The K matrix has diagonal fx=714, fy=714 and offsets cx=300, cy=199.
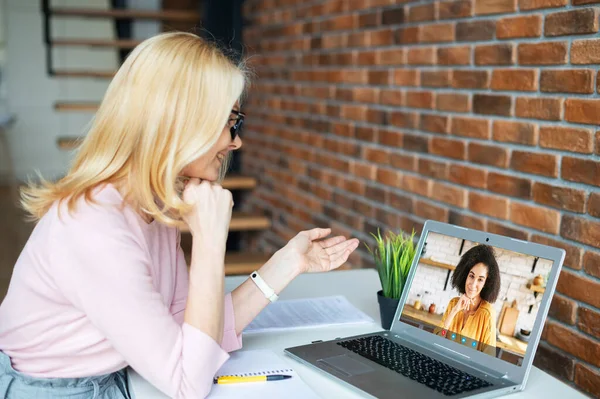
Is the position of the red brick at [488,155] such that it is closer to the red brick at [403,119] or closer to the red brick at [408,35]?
the red brick at [403,119]

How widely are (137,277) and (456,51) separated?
4.49ft

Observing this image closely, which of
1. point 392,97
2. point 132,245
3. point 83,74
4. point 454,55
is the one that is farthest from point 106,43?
point 132,245

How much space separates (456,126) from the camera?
228 cm

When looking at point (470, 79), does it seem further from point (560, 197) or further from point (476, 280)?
point (476, 280)

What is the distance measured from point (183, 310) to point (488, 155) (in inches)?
40.6

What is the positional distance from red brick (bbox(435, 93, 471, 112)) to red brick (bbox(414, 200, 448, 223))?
332mm

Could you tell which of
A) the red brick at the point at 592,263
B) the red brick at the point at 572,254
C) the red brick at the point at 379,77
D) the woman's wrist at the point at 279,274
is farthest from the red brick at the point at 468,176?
the woman's wrist at the point at 279,274

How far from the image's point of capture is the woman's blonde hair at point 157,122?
138 cm

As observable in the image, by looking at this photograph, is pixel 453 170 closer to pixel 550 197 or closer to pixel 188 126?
pixel 550 197

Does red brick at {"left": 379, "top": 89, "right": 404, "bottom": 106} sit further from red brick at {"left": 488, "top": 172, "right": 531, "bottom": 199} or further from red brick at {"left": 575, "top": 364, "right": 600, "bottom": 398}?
red brick at {"left": 575, "top": 364, "right": 600, "bottom": 398}

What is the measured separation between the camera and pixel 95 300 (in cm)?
130

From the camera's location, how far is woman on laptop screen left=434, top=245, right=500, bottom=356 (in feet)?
4.84

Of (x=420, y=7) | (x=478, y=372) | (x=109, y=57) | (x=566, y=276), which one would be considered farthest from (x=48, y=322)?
(x=109, y=57)

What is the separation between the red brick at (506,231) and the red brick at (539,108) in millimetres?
323
